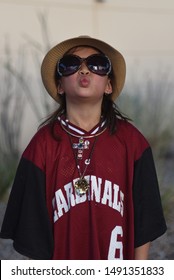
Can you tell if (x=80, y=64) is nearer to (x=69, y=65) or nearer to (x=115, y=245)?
(x=69, y=65)

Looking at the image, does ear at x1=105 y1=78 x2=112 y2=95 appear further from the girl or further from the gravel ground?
the gravel ground

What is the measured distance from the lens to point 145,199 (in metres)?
2.69

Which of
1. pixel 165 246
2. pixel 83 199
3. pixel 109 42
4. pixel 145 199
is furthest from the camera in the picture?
pixel 165 246

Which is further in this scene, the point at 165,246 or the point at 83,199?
the point at 165,246

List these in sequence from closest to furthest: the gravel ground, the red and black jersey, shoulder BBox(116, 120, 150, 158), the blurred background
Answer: the red and black jersey, shoulder BBox(116, 120, 150, 158), the blurred background, the gravel ground

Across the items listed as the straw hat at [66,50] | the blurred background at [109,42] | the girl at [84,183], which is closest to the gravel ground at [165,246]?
the blurred background at [109,42]

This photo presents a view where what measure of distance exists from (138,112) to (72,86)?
139cm

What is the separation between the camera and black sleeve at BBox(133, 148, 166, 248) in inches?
106

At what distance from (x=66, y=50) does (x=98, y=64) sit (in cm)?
20

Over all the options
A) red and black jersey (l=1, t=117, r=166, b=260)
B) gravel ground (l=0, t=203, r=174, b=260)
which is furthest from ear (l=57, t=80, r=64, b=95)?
gravel ground (l=0, t=203, r=174, b=260)

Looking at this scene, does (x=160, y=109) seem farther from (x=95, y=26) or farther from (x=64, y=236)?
(x=64, y=236)

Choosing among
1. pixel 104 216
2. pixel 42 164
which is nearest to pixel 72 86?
pixel 42 164

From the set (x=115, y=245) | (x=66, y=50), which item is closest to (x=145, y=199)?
(x=115, y=245)

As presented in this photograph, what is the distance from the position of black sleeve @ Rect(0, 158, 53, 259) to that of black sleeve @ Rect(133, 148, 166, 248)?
38 centimetres
